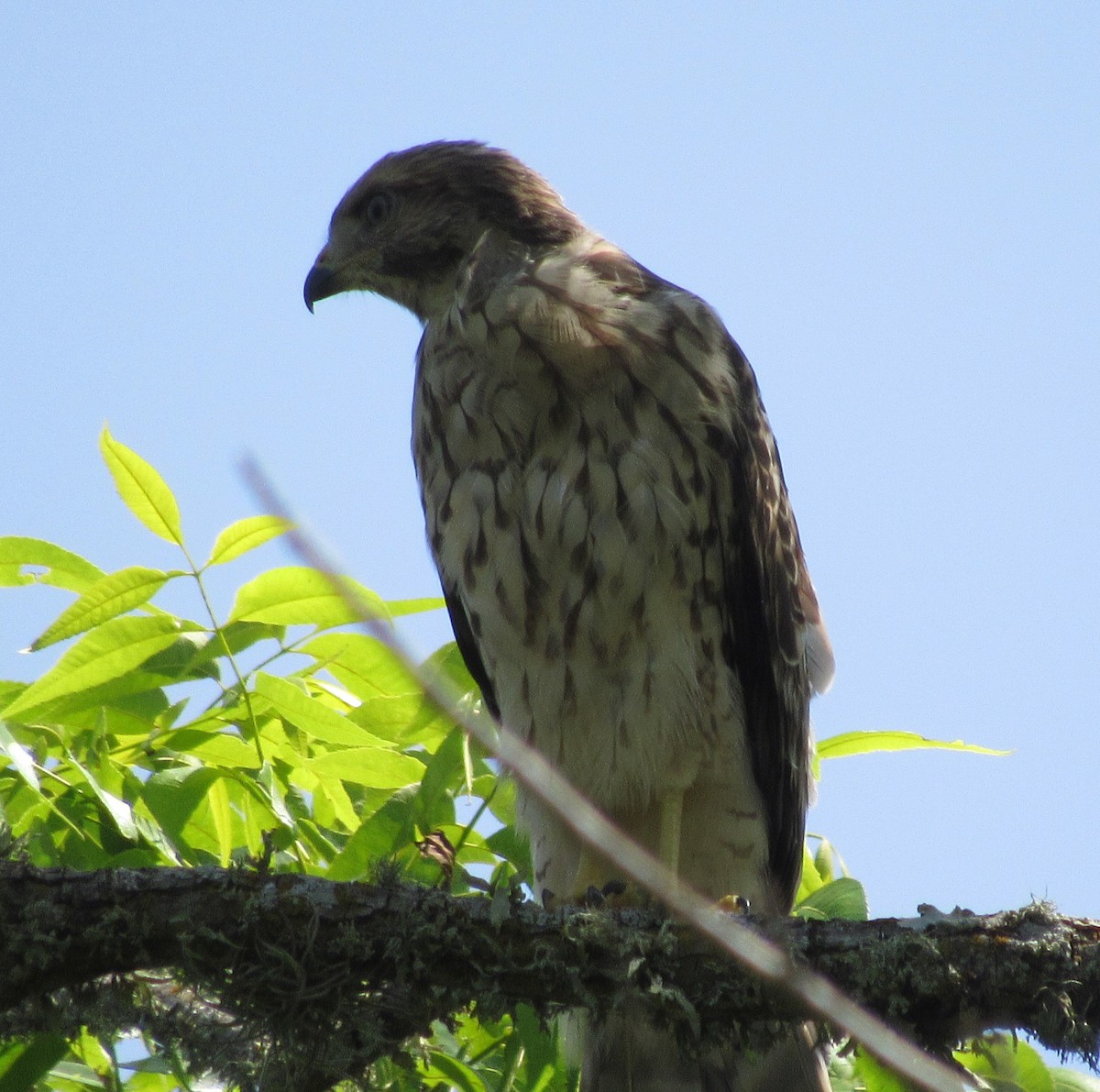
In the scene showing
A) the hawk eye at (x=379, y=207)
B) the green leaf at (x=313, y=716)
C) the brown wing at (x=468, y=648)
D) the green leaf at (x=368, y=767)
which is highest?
the hawk eye at (x=379, y=207)

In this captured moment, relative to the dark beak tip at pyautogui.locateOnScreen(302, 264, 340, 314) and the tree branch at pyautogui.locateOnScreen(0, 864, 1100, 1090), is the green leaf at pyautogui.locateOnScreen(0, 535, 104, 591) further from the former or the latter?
the dark beak tip at pyautogui.locateOnScreen(302, 264, 340, 314)

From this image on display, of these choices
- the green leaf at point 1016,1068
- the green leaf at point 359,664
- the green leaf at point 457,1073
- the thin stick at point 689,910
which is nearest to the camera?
the thin stick at point 689,910

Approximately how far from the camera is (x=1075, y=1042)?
2547 mm

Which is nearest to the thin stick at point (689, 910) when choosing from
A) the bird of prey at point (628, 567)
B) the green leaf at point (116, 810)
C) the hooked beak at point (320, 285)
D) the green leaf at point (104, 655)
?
the bird of prey at point (628, 567)

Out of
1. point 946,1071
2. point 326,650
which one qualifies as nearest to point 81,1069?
point 326,650

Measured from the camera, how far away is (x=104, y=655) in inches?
131

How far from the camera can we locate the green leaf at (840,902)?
3.05 meters

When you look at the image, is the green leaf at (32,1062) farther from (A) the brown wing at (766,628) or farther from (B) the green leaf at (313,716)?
(A) the brown wing at (766,628)

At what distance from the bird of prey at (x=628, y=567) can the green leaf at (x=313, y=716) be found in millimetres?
703

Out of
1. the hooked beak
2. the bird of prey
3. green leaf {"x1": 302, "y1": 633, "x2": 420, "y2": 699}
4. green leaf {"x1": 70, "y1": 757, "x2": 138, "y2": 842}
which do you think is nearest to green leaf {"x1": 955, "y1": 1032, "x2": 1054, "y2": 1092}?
the bird of prey

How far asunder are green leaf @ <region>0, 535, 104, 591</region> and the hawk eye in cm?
176

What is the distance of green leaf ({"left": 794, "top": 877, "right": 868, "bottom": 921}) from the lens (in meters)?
3.05

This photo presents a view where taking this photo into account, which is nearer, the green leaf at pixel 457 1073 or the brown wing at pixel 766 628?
the green leaf at pixel 457 1073

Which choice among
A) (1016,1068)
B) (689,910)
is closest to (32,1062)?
(689,910)
